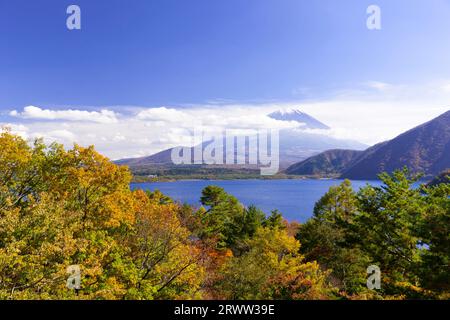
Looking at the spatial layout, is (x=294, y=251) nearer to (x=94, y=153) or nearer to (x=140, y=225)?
(x=140, y=225)

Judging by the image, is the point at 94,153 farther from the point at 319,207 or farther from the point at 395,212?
the point at 319,207

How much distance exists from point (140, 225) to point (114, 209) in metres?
3.47

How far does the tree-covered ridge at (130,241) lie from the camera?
1086 centimetres

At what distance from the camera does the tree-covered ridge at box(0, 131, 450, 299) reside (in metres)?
10.9

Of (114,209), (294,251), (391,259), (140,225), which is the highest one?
(114,209)

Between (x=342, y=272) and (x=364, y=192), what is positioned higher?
(x=364, y=192)

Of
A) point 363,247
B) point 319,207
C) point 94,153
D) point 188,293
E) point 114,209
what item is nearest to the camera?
point 114,209

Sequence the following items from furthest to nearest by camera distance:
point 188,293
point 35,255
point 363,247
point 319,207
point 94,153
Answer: point 319,207 < point 363,247 < point 188,293 < point 94,153 < point 35,255

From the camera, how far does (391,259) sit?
1791 centimetres

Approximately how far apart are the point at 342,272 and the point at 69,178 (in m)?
23.5

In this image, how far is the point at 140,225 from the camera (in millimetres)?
17891

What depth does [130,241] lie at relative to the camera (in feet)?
59.5

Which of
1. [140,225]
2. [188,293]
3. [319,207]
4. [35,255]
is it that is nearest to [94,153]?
[140,225]
